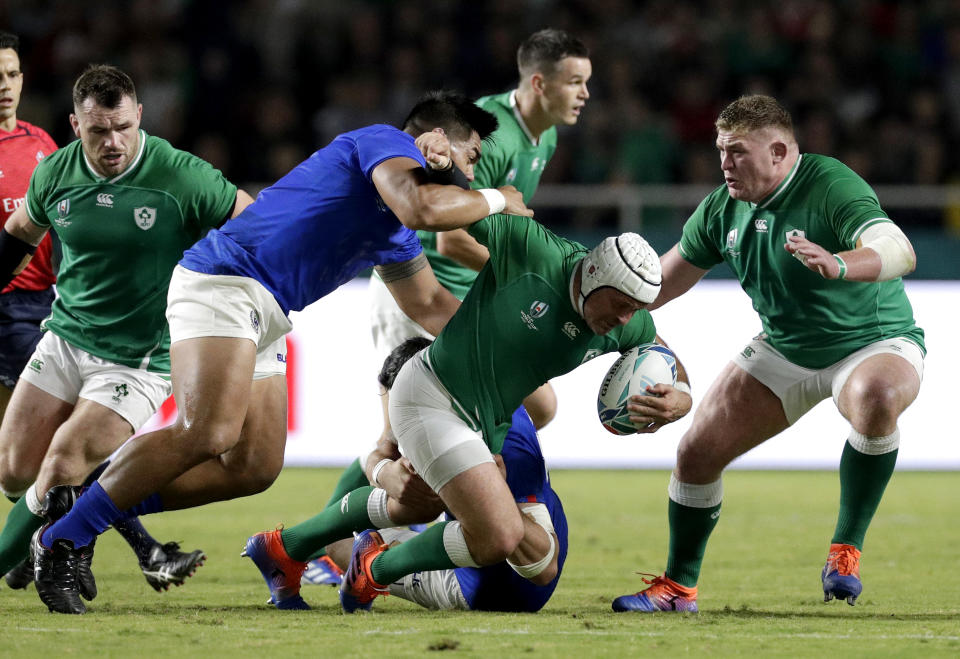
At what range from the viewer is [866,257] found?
5.55 m

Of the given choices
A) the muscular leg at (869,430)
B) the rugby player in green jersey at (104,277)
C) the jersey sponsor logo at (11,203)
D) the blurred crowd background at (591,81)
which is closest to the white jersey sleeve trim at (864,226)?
the muscular leg at (869,430)

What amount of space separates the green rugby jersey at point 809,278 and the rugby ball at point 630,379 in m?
0.79

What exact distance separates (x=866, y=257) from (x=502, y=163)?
9.21ft

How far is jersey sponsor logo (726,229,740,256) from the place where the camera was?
6332 millimetres

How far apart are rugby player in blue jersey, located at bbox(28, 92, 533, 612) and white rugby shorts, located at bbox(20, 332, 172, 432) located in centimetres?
50

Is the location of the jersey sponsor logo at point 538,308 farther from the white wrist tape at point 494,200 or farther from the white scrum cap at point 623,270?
the white wrist tape at point 494,200

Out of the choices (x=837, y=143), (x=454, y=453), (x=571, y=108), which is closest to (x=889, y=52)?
(x=837, y=143)

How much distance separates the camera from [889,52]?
1462cm

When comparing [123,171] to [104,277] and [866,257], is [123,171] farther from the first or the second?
[866,257]

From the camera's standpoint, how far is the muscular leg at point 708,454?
243 inches

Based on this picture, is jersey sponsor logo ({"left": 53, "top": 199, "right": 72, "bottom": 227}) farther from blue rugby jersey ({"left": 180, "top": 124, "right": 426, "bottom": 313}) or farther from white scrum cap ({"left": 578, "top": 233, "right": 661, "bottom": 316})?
white scrum cap ({"left": 578, "top": 233, "right": 661, "bottom": 316})

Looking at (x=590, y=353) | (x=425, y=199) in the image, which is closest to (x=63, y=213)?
(x=425, y=199)

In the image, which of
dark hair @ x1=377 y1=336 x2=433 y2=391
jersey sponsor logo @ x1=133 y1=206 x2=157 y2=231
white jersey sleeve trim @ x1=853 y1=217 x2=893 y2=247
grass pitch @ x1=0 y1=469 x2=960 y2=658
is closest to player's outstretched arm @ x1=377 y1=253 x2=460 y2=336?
dark hair @ x1=377 y1=336 x2=433 y2=391

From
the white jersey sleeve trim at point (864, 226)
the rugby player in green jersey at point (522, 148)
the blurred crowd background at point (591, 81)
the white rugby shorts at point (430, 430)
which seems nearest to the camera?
the white rugby shorts at point (430, 430)
